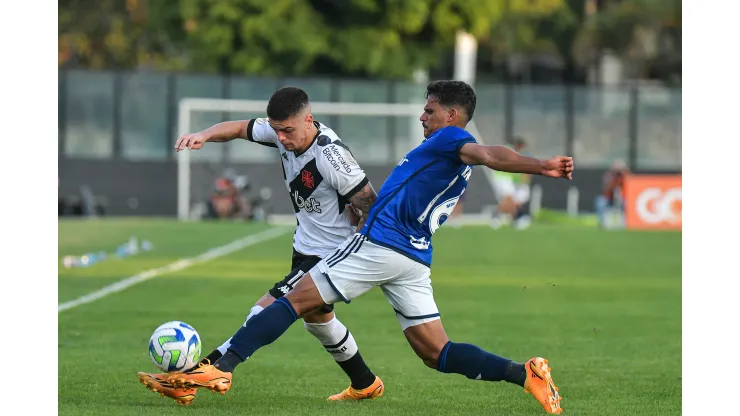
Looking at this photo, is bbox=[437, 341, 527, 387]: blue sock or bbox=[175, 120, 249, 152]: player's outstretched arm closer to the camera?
bbox=[437, 341, 527, 387]: blue sock

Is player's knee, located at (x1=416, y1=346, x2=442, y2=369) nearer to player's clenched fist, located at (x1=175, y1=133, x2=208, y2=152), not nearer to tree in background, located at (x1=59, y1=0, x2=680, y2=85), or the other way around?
player's clenched fist, located at (x1=175, y1=133, x2=208, y2=152)

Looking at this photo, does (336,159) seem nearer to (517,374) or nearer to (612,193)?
(517,374)

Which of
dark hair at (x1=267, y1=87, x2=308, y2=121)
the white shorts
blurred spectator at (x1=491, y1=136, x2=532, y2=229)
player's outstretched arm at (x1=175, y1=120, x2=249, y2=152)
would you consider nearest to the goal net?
blurred spectator at (x1=491, y1=136, x2=532, y2=229)

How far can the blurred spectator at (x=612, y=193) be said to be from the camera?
35281 millimetres

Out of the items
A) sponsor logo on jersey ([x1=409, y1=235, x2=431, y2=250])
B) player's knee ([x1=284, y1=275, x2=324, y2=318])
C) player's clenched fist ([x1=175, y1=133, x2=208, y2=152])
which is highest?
player's clenched fist ([x1=175, y1=133, x2=208, y2=152])

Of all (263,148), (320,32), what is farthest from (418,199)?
(320,32)

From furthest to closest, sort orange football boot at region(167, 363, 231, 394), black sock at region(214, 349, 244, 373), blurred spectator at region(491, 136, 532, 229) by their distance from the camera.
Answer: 1. blurred spectator at region(491, 136, 532, 229)
2. black sock at region(214, 349, 244, 373)
3. orange football boot at region(167, 363, 231, 394)

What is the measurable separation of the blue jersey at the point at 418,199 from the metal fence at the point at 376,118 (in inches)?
1175

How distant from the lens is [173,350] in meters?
7.95

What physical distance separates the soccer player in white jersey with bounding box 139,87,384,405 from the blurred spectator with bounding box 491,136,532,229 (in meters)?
25.4

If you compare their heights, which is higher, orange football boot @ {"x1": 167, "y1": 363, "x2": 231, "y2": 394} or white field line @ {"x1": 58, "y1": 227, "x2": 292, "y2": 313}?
orange football boot @ {"x1": 167, "y1": 363, "x2": 231, "y2": 394}

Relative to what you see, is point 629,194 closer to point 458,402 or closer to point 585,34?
point 585,34

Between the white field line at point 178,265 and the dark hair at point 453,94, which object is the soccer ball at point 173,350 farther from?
the white field line at point 178,265

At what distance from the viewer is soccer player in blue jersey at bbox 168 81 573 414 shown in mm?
7844
